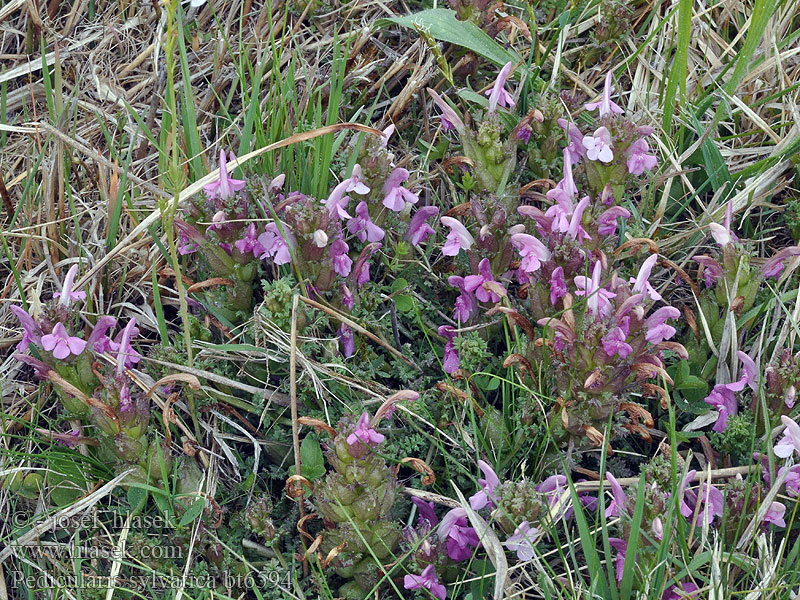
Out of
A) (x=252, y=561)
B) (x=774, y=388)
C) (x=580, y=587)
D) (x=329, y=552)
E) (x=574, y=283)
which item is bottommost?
(x=252, y=561)

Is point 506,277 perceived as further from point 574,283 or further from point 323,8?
point 323,8

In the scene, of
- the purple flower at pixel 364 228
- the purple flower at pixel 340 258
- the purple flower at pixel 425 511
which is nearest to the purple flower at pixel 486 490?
the purple flower at pixel 425 511

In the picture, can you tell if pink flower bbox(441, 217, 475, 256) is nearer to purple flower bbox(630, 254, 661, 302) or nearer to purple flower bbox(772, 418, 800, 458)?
purple flower bbox(630, 254, 661, 302)

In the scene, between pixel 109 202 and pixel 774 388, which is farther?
pixel 109 202

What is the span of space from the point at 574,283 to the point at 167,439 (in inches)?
52.7

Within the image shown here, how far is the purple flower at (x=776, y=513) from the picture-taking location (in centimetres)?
206

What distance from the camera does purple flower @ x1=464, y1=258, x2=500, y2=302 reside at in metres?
2.49

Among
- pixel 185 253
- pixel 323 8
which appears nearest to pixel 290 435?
pixel 185 253

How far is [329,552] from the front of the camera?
217 centimetres

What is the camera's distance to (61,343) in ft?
7.50

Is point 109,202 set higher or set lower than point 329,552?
higher

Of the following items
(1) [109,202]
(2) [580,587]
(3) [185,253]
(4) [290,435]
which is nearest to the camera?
(2) [580,587]

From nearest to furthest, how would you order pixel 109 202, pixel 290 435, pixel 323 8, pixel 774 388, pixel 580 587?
pixel 580 587
pixel 774 388
pixel 290 435
pixel 109 202
pixel 323 8

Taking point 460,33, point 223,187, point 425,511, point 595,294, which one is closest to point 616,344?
point 595,294
